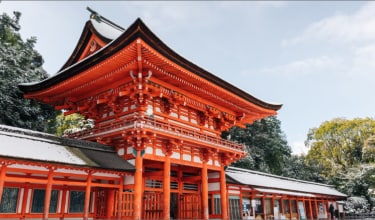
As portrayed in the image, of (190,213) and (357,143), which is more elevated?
(357,143)

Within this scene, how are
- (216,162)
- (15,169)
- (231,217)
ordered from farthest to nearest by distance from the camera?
(231,217) < (216,162) < (15,169)

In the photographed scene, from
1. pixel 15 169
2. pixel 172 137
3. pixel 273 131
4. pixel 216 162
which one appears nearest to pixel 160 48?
pixel 172 137

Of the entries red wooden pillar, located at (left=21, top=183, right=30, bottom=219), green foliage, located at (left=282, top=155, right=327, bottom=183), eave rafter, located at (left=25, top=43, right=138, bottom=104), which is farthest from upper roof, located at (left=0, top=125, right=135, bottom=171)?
green foliage, located at (left=282, top=155, right=327, bottom=183)

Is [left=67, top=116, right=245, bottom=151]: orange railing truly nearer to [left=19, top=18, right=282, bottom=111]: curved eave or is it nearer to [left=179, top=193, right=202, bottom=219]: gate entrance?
[left=19, top=18, right=282, bottom=111]: curved eave

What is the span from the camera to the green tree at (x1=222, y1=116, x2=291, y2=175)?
39.1 meters

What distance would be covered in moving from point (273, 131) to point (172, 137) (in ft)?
101

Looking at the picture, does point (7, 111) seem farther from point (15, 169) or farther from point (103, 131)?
point (15, 169)

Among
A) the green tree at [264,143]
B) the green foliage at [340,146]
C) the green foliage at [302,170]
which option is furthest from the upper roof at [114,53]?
the green foliage at [340,146]

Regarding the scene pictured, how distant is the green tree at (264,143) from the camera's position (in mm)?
39066

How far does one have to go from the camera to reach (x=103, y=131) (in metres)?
14.6

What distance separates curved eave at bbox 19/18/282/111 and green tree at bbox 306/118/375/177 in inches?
1253

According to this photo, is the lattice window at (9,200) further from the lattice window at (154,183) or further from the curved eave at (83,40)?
the curved eave at (83,40)

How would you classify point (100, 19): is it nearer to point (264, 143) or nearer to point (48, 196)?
point (48, 196)

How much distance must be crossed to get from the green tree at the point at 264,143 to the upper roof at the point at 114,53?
19.1m
